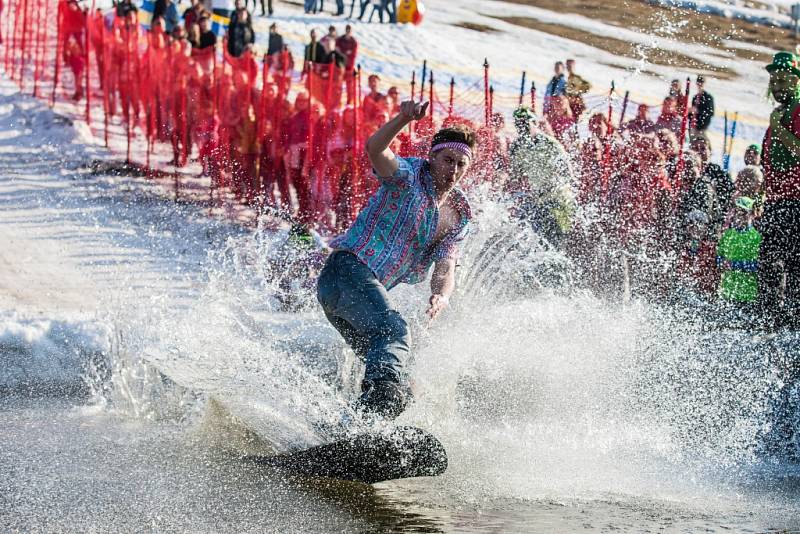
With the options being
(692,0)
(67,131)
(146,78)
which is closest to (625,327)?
(146,78)

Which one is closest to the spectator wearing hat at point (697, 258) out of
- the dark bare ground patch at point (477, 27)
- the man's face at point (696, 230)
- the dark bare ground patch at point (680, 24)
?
the man's face at point (696, 230)

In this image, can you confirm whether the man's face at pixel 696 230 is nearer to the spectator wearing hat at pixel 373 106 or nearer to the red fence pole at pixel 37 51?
the spectator wearing hat at pixel 373 106

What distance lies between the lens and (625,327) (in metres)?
7.44

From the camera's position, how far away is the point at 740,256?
7.75 metres

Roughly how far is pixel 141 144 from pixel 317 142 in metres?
3.11

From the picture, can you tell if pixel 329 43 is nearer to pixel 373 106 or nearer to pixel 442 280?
pixel 373 106

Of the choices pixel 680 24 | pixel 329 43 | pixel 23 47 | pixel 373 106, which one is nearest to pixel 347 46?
pixel 329 43

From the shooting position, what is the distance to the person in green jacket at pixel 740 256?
7641 millimetres

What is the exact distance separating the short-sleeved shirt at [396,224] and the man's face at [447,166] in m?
0.06

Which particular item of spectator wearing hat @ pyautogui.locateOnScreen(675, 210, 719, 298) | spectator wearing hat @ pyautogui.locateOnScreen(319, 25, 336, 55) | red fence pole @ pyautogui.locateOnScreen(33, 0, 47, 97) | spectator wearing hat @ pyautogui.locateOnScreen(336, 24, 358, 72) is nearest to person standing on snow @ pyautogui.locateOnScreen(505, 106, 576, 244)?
spectator wearing hat @ pyautogui.locateOnScreen(675, 210, 719, 298)

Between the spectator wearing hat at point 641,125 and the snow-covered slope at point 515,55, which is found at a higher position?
the spectator wearing hat at point 641,125

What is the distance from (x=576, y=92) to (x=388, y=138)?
22.4 ft

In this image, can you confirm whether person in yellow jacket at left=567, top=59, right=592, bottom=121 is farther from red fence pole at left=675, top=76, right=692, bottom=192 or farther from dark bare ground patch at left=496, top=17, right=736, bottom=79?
dark bare ground patch at left=496, top=17, right=736, bottom=79

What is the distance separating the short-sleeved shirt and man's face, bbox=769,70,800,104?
336cm
